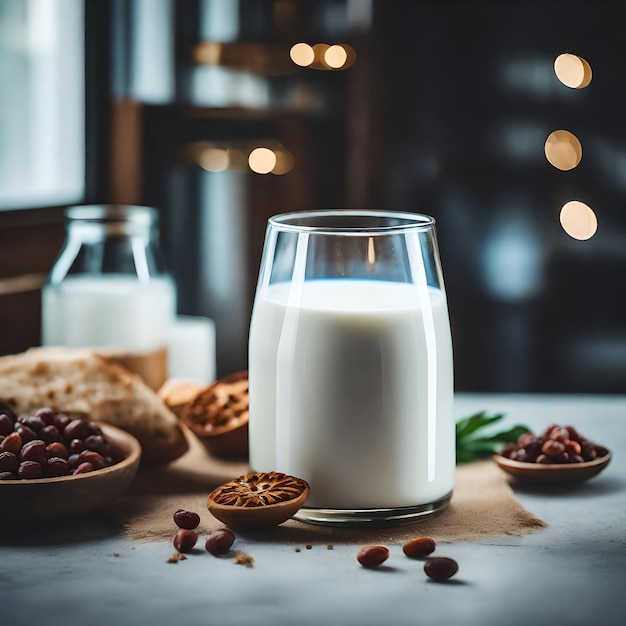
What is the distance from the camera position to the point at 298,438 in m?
0.89

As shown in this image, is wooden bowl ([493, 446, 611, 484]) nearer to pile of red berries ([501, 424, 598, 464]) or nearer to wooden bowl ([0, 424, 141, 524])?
pile of red berries ([501, 424, 598, 464])

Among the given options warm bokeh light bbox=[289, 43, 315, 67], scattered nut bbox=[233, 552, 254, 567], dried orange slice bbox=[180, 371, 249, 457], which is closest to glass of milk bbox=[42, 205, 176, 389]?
dried orange slice bbox=[180, 371, 249, 457]

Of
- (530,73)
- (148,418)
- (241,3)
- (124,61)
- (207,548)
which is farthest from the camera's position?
(530,73)

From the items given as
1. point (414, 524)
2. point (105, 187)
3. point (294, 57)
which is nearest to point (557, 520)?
point (414, 524)

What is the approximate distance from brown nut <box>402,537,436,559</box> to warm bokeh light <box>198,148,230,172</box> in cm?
139

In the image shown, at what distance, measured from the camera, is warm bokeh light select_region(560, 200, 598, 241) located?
242 centimetres

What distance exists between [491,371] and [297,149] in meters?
0.75

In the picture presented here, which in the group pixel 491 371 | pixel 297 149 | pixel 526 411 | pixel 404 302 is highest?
pixel 297 149

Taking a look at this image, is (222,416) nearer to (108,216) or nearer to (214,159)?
(108,216)

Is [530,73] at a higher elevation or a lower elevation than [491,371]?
higher

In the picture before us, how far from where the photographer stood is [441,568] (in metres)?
0.75

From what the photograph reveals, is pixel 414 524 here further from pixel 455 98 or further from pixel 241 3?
pixel 455 98

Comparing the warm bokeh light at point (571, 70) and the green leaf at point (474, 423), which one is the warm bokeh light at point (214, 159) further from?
the green leaf at point (474, 423)

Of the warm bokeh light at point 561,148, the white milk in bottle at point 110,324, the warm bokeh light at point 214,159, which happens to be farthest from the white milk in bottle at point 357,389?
the warm bokeh light at point 561,148
